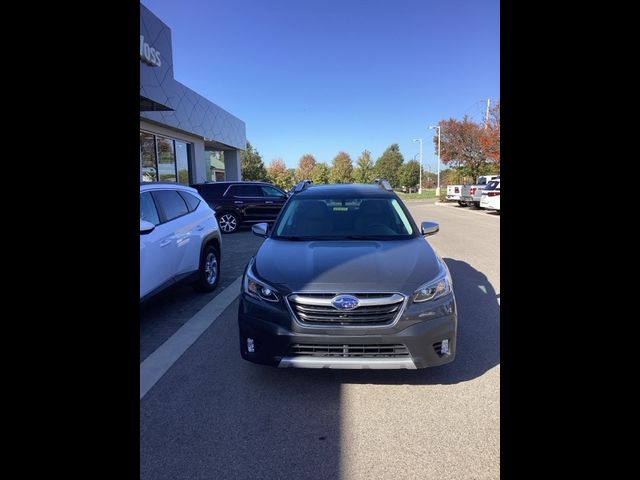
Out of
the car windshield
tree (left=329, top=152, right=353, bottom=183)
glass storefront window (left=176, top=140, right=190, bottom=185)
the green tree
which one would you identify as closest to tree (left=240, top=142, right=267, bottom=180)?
the green tree

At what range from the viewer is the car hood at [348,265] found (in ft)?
9.71

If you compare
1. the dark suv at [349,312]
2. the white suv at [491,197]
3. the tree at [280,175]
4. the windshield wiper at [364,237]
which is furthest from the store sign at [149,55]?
the tree at [280,175]

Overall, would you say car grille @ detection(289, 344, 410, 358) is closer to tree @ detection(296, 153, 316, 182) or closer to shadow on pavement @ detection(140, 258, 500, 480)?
shadow on pavement @ detection(140, 258, 500, 480)

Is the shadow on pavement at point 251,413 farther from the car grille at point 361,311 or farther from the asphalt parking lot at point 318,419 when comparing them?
the car grille at point 361,311

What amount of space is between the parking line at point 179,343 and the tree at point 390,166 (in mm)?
78473

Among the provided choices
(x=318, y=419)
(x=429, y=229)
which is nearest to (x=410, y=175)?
(x=429, y=229)

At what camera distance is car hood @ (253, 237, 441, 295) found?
296 centimetres

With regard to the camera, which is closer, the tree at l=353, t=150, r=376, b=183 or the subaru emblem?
the subaru emblem

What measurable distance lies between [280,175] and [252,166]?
12.9 metres

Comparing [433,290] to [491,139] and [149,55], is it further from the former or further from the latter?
[491,139]

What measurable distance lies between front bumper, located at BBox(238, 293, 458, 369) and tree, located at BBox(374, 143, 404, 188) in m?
80.4
